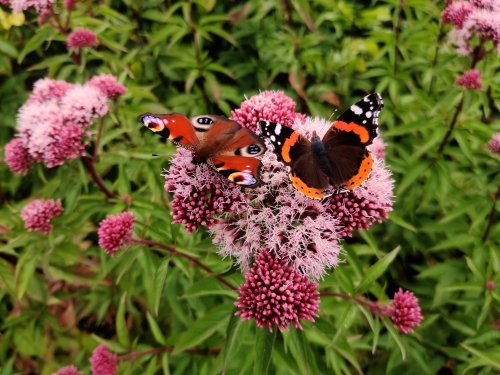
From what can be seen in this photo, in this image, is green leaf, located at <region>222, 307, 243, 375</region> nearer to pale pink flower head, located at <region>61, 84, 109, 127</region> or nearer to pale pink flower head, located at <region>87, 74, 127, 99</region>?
pale pink flower head, located at <region>61, 84, 109, 127</region>

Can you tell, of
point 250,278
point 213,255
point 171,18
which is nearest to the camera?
point 250,278

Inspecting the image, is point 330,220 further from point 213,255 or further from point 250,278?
point 213,255

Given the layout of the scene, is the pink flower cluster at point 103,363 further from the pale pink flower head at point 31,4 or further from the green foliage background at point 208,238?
the pale pink flower head at point 31,4

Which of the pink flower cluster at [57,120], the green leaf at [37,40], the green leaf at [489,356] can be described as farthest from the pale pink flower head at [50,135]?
the green leaf at [489,356]

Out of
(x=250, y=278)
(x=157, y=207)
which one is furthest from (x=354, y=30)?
(x=250, y=278)

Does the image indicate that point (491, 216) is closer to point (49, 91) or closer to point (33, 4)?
point (49, 91)

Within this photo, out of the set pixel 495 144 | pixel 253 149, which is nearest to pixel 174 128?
pixel 253 149
